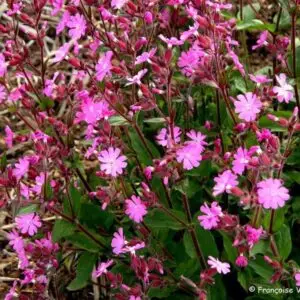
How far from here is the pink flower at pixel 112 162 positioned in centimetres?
195

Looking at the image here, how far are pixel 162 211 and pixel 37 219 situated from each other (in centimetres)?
47

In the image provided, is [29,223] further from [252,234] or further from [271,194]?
[271,194]

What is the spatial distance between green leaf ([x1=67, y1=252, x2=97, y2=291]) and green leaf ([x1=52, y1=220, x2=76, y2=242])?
0.17 metres

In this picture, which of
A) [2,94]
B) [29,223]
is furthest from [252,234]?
[2,94]

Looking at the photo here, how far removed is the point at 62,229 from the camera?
2.25 metres

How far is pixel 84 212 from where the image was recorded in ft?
8.07

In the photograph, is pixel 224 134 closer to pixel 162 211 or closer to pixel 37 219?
pixel 162 211

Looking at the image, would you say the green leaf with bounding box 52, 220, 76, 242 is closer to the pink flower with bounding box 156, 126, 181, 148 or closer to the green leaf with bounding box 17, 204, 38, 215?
the green leaf with bounding box 17, 204, 38, 215

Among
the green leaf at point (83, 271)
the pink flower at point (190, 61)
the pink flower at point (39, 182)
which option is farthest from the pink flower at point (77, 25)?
the green leaf at point (83, 271)

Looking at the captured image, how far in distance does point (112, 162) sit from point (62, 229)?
0.43 m

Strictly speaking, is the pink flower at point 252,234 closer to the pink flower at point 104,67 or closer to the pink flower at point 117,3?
the pink flower at point 104,67

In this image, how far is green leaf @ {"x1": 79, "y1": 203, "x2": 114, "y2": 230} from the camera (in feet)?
8.06

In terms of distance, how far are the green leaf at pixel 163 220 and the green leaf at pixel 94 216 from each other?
34 centimetres

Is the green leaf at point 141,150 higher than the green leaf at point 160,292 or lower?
higher
